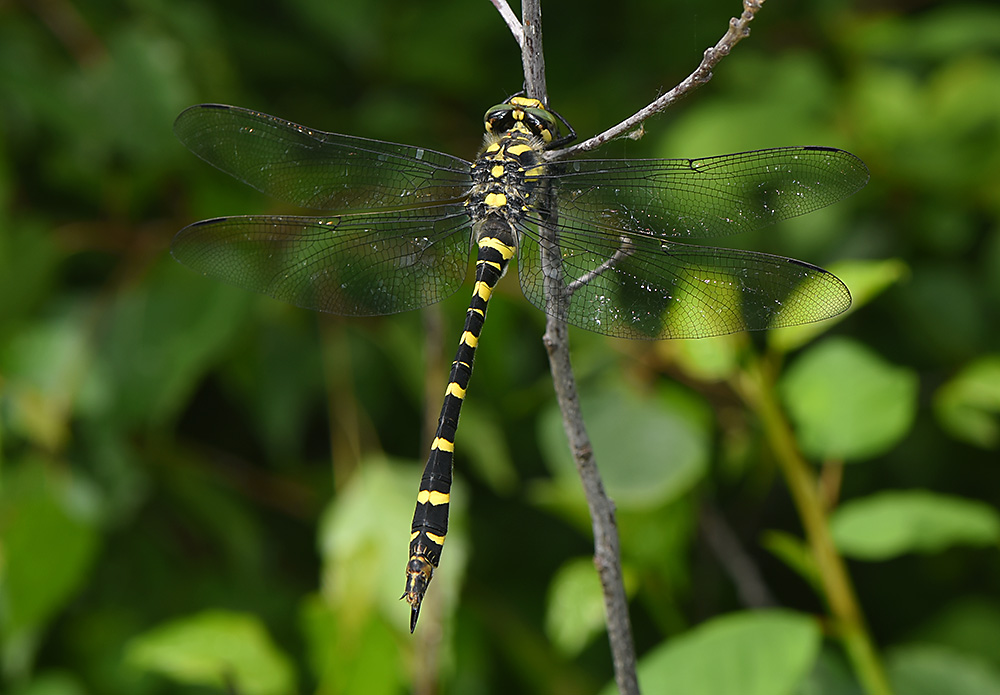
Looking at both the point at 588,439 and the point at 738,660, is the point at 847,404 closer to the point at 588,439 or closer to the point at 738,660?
the point at 738,660

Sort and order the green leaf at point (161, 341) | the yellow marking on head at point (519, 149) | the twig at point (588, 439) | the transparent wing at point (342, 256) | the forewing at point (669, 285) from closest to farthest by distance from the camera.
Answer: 1. the twig at point (588, 439)
2. the forewing at point (669, 285)
3. the yellow marking on head at point (519, 149)
4. the transparent wing at point (342, 256)
5. the green leaf at point (161, 341)

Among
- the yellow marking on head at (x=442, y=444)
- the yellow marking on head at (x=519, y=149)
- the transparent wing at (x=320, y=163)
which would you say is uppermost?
the transparent wing at (x=320, y=163)

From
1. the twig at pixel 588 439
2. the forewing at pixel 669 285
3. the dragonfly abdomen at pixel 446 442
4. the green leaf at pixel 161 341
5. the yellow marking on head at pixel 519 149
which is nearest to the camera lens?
the twig at pixel 588 439

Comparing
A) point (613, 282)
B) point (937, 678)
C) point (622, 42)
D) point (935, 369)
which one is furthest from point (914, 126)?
point (937, 678)

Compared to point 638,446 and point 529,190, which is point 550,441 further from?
point 529,190

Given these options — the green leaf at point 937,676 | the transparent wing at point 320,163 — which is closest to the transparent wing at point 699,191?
the transparent wing at point 320,163

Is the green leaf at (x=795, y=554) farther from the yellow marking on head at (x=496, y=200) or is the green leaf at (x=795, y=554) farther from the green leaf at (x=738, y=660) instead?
the yellow marking on head at (x=496, y=200)

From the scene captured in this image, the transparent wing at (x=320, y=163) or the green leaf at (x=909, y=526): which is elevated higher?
the transparent wing at (x=320, y=163)
